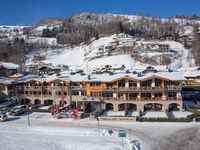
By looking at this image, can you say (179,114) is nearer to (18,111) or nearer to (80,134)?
(80,134)

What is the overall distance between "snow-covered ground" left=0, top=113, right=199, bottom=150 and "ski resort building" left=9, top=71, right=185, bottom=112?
818 centimetres

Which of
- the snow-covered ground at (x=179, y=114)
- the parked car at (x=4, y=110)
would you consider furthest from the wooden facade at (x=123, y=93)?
the parked car at (x=4, y=110)

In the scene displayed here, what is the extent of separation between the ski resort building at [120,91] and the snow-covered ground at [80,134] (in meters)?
8.18

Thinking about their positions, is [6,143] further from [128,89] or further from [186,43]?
[186,43]

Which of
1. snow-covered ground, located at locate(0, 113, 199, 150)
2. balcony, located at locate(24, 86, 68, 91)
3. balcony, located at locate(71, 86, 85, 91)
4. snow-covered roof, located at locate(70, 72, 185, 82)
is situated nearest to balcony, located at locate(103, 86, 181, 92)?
snow-covered roof, located at locate(70, 72, 185, 82)

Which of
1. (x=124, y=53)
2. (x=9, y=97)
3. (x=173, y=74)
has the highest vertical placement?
(x=124, y=53)

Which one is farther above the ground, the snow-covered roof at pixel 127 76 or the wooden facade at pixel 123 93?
the snow-covered roof at pixel 127 76

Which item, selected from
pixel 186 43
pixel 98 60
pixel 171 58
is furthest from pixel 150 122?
pixel 186 43

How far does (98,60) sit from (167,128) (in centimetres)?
9863

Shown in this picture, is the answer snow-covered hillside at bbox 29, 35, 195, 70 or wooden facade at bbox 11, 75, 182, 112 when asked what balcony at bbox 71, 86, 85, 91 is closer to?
wooden facade at bbox 11, 75, 182, 112

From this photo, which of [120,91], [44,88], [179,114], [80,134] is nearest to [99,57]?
[44,88]

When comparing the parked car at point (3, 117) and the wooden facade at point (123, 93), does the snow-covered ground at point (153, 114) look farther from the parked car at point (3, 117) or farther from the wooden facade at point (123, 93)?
the parked car at point (3, 117)

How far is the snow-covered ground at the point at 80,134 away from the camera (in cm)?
3734

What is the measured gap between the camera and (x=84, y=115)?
172 feet
